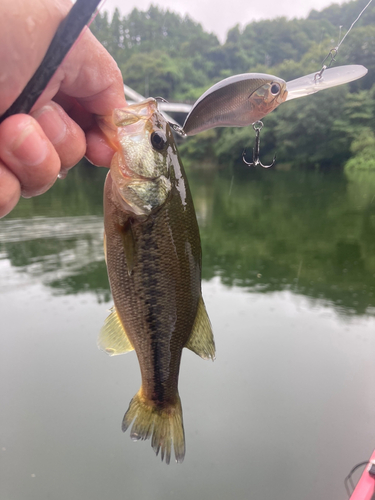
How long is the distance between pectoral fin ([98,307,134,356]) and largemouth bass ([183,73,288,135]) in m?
0.97

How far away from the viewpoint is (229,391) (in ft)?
19.5

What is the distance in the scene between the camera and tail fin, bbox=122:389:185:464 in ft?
5.63

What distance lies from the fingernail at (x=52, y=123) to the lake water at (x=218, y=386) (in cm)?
466

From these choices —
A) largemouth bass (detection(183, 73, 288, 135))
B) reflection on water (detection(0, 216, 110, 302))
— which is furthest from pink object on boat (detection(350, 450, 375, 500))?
reflection on water (detection(0, 216, 110, 302))

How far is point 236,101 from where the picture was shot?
5.25 feet

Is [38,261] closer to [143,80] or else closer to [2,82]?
[2,82]

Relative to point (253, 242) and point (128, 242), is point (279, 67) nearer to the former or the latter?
point (253, 242)

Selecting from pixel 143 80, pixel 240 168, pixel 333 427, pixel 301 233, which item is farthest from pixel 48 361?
pixel 143 80

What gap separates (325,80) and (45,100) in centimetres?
120

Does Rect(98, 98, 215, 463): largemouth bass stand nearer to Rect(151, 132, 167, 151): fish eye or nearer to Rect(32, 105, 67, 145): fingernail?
Rect(151, 132, 167, 151): fish eye

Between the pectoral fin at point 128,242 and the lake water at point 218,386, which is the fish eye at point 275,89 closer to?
the pectoral fin at point 128,242

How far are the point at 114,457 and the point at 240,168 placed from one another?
35188mm

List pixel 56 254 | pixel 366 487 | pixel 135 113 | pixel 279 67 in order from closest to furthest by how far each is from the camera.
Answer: pixel 135 113 → pixel 366 487 → pixel 56 254 → pixel 279 67

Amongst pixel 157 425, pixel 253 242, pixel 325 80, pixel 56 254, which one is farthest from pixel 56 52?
pixel 253 242
